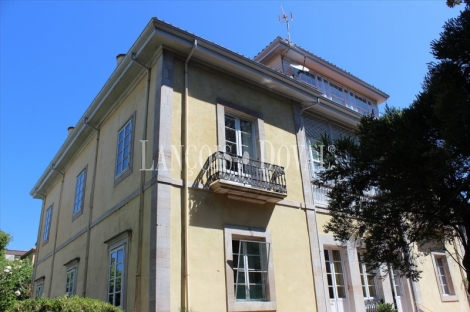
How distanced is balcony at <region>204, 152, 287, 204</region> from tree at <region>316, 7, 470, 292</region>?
2.54 m

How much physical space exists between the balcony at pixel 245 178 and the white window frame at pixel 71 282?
6.18 m

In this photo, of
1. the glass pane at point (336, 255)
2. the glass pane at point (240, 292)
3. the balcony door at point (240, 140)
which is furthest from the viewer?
the glass pane at point (336, 255)

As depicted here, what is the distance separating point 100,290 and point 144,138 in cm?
414

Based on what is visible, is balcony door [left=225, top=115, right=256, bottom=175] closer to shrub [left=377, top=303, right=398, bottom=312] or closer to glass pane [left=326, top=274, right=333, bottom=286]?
glass pane [left=326, top=274, right=333, bottom=286]

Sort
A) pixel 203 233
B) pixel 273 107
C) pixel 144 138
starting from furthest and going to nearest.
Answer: pixel 273 107
pixel 144 138
pixel 203 233

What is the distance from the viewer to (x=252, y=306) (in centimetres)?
863

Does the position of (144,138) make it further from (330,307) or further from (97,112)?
(330,307)

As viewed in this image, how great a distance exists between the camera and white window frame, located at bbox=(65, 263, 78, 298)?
39.6 feet

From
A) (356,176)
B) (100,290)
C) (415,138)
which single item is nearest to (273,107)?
(356,176)

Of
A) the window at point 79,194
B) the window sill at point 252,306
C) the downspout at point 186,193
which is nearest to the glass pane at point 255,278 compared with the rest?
the window sill at point 252,306

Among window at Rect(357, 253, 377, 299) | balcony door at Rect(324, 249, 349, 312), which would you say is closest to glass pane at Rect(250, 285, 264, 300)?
balcony door at Rect(324, 249, 349, 312)

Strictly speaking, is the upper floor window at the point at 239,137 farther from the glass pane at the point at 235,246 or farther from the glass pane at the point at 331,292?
the glass pane at the point at 331,292

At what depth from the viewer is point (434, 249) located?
1447cm

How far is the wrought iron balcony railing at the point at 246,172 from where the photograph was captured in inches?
360
